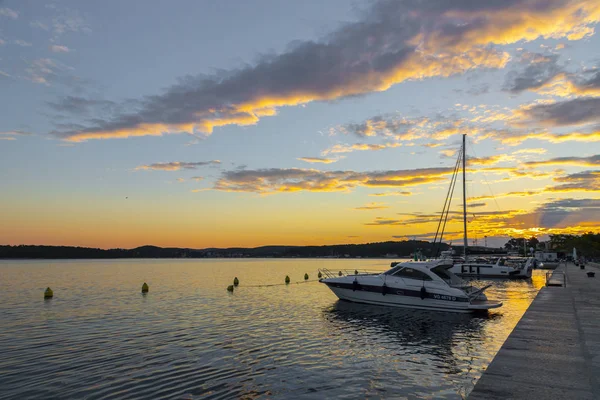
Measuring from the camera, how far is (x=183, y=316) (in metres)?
25.5

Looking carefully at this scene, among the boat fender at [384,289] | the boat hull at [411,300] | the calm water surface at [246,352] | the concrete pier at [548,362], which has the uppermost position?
the boat fender at [384,289]

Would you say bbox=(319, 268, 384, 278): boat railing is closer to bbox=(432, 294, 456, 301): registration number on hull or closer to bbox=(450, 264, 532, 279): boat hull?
bbox=(432, 294, 456, 301): registration number on hull

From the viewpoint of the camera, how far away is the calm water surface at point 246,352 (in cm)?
1139

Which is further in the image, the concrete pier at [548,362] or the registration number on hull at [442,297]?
the registration number on hull at [442,297]

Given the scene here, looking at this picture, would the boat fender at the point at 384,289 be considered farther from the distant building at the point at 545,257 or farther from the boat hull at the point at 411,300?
the distant building at the point at 545,257

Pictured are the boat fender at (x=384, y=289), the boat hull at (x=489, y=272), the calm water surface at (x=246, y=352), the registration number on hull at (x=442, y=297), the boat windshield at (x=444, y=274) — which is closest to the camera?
the calm water surface at (x=246, y=352)

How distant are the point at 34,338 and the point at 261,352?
11146 millimetres

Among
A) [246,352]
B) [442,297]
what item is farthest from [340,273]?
[246,352]

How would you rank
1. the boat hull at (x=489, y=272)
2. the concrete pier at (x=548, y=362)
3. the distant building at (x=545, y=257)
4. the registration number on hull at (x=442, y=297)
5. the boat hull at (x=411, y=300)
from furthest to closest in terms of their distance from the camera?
1. the distant building at (x=545, y=257)
2. the boat hull at (x=489, y=272)
3. the registration number on hull at (x=442, y=297)
4. the boat hull at (x=411, y=300)
5. the concrete pier at (x=548, y=362)

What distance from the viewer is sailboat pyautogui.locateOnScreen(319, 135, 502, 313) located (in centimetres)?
2419

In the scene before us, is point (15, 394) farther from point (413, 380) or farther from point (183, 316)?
point (183, 316)

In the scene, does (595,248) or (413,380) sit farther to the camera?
(595,248)

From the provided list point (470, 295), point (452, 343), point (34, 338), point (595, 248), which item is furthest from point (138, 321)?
point (595, 248)

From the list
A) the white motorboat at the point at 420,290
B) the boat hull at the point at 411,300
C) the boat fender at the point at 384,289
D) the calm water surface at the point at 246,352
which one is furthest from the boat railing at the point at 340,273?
the calm water surface at the point at 246,352
